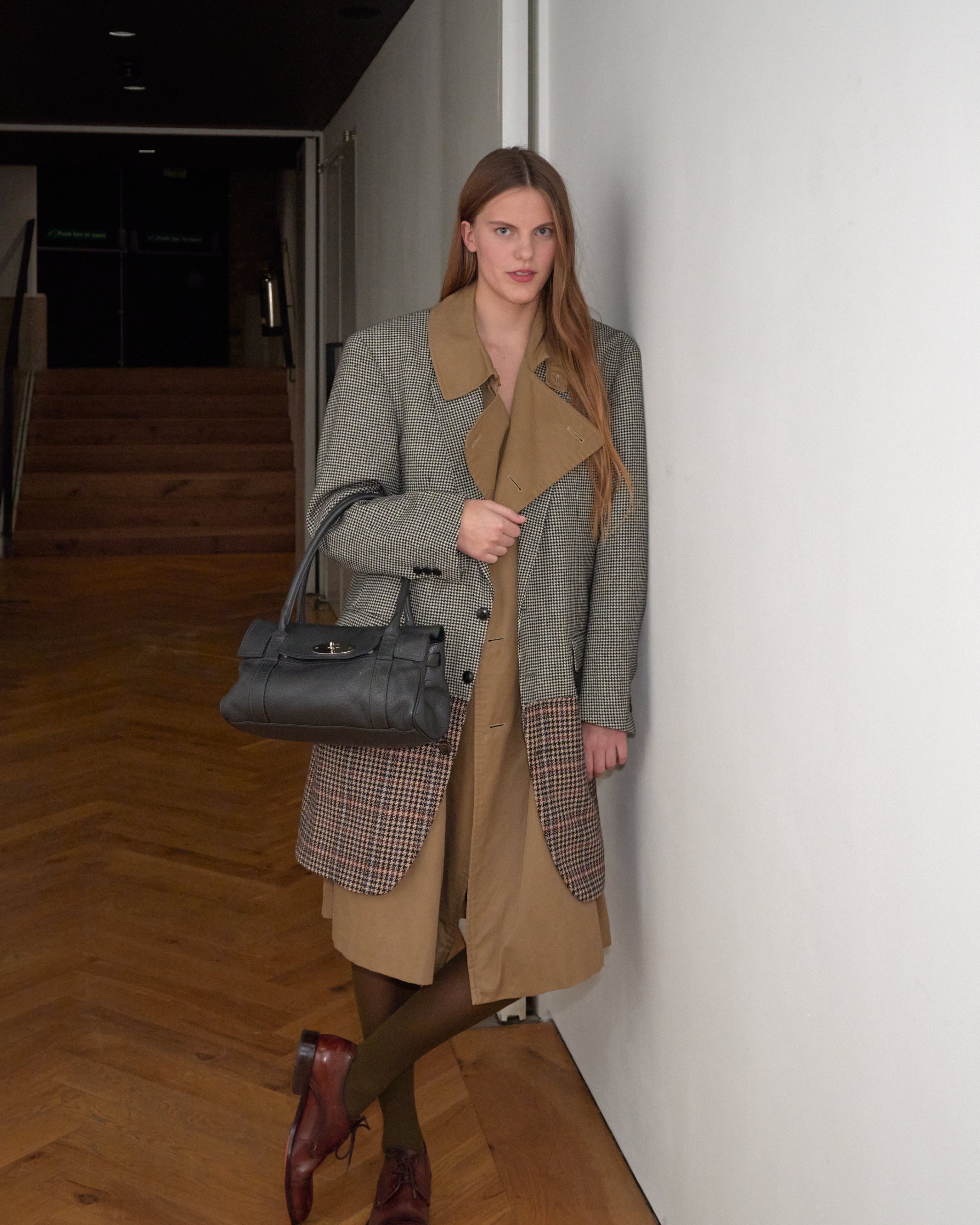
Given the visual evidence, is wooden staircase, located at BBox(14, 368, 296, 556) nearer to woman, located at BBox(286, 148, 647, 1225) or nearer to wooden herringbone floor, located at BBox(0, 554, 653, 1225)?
wooden herringbone floor, located at BBox(0, 554, 653, 1225)

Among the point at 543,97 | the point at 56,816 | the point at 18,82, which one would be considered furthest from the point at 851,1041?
the point at 18,82

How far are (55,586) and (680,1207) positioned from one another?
664cm

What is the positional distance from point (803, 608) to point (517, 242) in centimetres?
71

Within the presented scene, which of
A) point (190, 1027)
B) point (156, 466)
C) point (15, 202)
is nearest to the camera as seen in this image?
point (190, 1027)

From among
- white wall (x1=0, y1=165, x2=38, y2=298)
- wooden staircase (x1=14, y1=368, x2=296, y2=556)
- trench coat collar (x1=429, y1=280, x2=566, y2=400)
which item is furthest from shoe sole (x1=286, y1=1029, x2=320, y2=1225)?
white wall (x1=0, y1=165, x2=38, y2=298)

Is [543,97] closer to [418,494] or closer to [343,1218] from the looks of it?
[418,494]

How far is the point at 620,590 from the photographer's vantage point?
1.83 meters

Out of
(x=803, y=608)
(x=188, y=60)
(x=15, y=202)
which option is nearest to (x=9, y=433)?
(x=188, y=60)

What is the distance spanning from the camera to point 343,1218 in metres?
1.90

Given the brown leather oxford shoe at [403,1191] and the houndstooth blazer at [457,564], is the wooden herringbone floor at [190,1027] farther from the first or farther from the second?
the houndstooth blazer at [457,564]

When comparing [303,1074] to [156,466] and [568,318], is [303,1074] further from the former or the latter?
[156,466]

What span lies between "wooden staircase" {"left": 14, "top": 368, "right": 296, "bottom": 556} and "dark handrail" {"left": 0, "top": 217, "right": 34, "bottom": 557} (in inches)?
6.1

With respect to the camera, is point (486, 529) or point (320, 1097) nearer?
point (486, 529)

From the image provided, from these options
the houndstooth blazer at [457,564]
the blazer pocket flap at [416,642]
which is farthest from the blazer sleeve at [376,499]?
the blazer pocket flap at [416,642]
